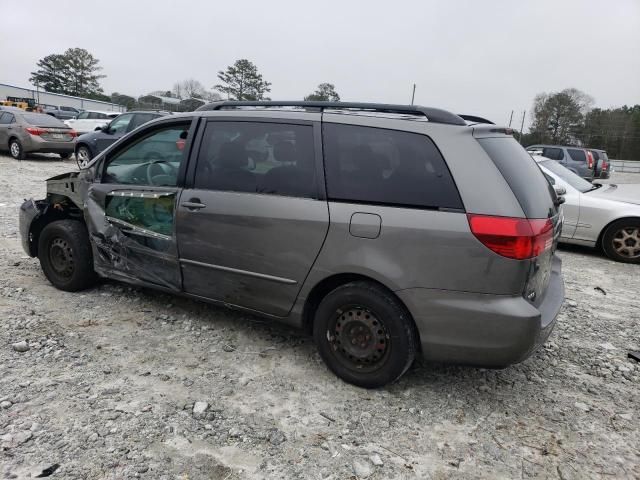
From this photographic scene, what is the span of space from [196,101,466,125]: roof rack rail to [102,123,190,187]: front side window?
34cm

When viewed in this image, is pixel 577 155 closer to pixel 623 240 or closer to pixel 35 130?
pixel 623 240

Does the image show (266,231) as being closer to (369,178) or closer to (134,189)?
(369,178)

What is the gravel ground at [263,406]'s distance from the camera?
241 cm

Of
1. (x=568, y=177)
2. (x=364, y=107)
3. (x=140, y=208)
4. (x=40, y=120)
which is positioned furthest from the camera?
(x=40, y=120)

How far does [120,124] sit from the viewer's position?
1339 cm

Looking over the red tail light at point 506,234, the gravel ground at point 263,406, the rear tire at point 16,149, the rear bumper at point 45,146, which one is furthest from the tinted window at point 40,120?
the red tail light at point 506,234

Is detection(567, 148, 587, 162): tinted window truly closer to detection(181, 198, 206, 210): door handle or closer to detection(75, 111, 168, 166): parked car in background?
detection(75, 111, 168, 166): parked car in background

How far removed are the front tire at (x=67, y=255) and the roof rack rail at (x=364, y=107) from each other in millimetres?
1670

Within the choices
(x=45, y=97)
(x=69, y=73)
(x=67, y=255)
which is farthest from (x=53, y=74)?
(x=67, y=255)

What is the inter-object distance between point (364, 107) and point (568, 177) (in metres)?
5.77

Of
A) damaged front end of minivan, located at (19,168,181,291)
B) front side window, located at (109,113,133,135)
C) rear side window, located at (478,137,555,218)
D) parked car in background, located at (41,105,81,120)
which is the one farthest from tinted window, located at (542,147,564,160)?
parked car in background, located at (41,105,81,120)

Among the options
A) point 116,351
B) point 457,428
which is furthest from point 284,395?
point 116,351

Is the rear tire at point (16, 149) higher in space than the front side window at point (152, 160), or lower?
lower

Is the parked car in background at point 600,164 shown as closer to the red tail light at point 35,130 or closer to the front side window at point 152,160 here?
the red tail light at point 35,130
